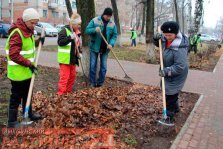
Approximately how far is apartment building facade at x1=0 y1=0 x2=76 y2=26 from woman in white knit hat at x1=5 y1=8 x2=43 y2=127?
45.6 m

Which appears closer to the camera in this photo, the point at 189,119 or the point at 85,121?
the point at 85,121

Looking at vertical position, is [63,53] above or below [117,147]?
above

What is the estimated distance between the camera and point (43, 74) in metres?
7.84

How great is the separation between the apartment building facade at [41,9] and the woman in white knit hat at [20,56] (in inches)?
1795

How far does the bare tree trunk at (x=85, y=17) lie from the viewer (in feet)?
23.2

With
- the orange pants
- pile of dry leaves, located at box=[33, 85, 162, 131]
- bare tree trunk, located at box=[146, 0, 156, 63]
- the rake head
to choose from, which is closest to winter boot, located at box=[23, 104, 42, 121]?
pile of dry leaves, located at box=[33, 85, 162, 131]

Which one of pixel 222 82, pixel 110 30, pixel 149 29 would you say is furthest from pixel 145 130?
pixel 149 29

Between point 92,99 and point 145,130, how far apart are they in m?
1.22

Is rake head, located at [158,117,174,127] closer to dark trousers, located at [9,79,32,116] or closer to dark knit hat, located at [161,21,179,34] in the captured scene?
dark knit hat, located at [161,21,179,34]

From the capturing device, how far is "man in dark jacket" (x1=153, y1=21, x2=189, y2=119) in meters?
4.52

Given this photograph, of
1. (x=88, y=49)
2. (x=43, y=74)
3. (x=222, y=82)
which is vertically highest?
(x=88, y=49)

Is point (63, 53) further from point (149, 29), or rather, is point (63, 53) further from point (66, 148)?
point (149, 29)

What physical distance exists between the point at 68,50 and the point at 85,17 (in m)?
1.79

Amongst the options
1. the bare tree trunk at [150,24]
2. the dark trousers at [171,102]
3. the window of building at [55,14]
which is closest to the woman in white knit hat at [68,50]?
the dark trousers at [171,102]
